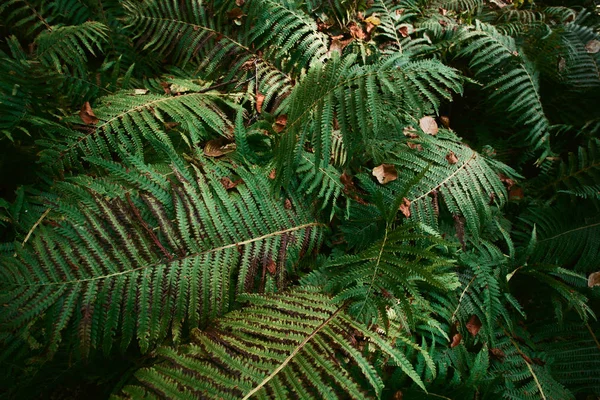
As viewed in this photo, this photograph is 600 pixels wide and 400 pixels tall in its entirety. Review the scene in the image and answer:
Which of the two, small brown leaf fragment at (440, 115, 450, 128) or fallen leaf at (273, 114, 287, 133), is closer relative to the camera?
fallen leaf at (273, 114, 287, 133)

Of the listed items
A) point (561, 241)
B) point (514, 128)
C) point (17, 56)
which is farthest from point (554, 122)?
point (17, 56)

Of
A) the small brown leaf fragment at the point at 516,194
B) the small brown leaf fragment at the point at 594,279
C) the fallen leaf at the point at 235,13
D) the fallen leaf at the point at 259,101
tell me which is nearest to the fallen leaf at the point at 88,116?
the fallen leaf at the point at 259,101

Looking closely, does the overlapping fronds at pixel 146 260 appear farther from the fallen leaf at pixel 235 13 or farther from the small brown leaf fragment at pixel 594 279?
the small brown leaf fragment at pixel 594 279

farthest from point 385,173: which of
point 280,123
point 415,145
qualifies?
point 280,123

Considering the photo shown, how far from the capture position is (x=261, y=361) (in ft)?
4.34

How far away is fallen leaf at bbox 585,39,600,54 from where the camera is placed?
2968 mm

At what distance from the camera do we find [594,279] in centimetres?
226

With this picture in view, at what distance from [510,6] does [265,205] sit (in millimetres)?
3451

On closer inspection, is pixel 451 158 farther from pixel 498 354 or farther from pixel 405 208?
pixel 498 354

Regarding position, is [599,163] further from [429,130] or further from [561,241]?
[429,130]

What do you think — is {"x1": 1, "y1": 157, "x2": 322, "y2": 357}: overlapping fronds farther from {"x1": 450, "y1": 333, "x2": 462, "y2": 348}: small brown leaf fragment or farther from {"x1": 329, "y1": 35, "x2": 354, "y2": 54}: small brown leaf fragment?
{"x1": 329, "y1": 35, "x2": 354, "y2": 54}: small brown leaf fragment

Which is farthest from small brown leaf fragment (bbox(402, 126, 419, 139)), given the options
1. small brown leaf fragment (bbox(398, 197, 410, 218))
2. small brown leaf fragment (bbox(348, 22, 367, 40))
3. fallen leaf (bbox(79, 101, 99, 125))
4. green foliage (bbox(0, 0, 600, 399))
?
fallen leaf (bbox(79, 101, 99, 125))

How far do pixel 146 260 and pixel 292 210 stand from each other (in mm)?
743

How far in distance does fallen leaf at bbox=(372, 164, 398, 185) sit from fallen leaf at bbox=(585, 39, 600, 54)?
82.9 inches
